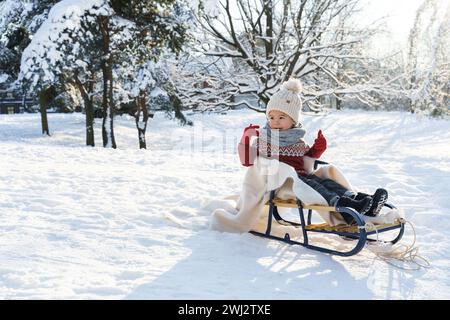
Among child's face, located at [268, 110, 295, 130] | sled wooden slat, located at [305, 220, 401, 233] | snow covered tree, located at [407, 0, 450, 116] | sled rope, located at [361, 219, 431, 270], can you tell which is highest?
snow covered tree, located at [407, 0, 450, 116]

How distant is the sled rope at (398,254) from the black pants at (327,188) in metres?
0.32

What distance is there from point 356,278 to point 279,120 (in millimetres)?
1666

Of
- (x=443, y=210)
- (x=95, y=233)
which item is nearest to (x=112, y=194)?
(x=95, y=233)

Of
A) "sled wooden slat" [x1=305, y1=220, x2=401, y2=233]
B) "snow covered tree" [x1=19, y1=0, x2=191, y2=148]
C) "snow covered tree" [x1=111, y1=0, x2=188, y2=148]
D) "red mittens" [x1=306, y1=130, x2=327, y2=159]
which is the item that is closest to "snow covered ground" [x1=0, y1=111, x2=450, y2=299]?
"sled wooden slat" [x1=305, y1=220, x2=401, y2=233]

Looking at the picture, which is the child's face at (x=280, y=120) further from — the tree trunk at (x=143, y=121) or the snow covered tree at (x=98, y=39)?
the tree trunk at (x=143, y=121)

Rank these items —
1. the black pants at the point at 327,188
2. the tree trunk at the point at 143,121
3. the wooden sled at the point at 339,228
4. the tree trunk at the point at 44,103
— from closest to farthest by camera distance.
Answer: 1. the wooden sled at the point at 339,228
2. the black pants at the point at 327,188
3. the tree trunk at the point at 143,121
4. the tree trunk at the point at 44,103

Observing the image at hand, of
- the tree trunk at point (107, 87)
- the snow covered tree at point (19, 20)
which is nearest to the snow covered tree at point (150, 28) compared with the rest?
the tree trunk at point (107, 87)

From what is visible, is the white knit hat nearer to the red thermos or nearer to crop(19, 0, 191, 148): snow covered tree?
the red thermos

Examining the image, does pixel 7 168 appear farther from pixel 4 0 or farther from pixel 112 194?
pixel 4 0

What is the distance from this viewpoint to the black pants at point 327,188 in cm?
358

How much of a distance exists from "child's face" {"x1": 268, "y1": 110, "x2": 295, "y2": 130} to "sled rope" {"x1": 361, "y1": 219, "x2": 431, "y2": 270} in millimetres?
1226

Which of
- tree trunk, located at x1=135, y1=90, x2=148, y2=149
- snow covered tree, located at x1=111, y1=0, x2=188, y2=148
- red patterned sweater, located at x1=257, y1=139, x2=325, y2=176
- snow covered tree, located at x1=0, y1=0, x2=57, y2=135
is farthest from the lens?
tree trunk, located at x1=135, y1=90, x2=148, y2=149

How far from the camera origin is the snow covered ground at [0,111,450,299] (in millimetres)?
2742

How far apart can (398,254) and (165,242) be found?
6.00ft
